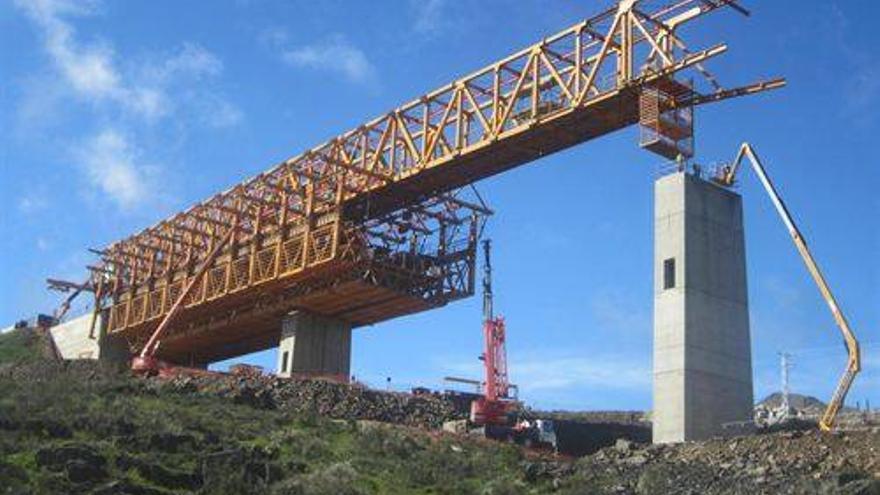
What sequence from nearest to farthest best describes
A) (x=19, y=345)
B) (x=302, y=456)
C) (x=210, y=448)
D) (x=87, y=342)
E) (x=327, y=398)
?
(x=210, y=448)
(x=302, y=456)
(x=327, y=398)
(x=87, y=342)
(x=19, y=345)

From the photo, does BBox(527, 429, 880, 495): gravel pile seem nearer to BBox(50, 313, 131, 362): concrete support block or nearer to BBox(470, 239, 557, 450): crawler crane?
BBox(470, 239, 557, 450): crawler crane

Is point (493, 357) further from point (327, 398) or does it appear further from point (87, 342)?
point (87, 342)

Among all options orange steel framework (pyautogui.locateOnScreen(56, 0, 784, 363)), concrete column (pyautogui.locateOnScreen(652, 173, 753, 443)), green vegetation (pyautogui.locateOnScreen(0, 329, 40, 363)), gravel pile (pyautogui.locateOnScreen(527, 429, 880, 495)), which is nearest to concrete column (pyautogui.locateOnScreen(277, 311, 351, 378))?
orange steel framework (pyautogui.locateOnScreen(56, 0, 784, 363))

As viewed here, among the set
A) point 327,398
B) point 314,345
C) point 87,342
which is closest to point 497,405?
point 327,398

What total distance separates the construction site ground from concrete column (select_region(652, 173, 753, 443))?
1918 mm

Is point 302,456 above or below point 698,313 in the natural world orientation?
below

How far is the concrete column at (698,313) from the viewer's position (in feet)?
121

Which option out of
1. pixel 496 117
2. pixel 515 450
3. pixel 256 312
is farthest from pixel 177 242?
pixel 515 450

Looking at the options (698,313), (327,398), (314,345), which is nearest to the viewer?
(698,313)

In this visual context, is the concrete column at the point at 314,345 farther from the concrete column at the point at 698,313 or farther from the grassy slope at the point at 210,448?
the concrete column at the point at 698,313

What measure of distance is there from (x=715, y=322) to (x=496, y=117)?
1550cm

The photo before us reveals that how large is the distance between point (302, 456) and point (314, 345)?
3177cm

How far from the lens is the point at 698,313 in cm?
3766

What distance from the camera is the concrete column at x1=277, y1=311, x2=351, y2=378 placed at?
6153cm
